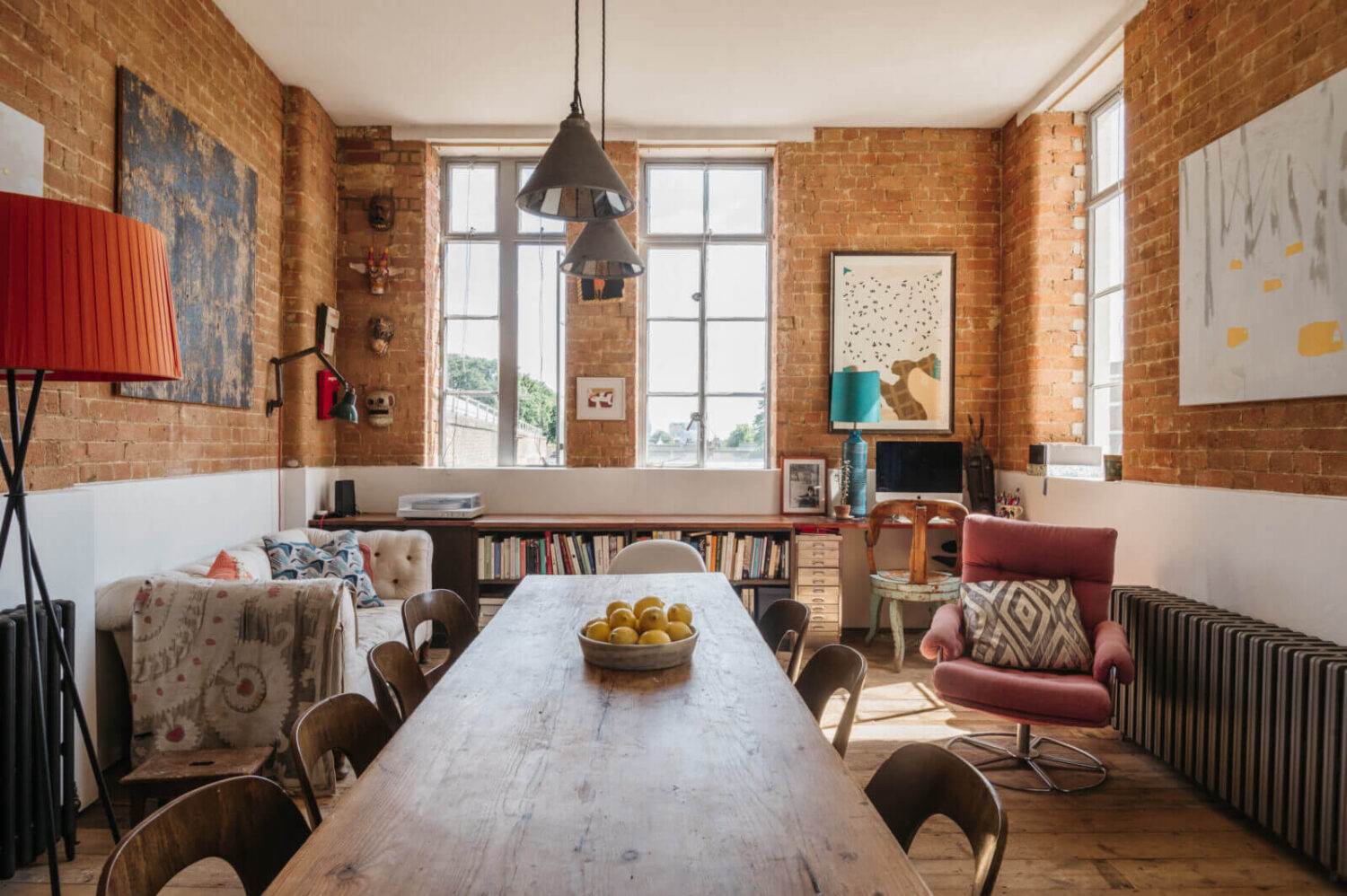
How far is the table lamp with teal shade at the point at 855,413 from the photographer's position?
16.3 feet

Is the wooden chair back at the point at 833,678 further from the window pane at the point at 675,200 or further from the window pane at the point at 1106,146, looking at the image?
the window pane at the point at 675,200

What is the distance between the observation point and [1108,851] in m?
2.59

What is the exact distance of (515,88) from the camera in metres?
4.96

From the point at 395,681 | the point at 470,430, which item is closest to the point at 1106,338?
the point at 470,430

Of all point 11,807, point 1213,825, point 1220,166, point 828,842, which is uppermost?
point 1220,166

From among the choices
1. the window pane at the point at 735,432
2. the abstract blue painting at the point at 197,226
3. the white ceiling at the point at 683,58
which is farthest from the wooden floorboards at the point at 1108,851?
the white ceiling at the point at 683,58

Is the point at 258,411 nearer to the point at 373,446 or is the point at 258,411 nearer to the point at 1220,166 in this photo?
the point at 373,446

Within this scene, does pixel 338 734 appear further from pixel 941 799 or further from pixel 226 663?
pixel 226 663

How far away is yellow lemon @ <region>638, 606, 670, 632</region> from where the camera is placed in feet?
6.86

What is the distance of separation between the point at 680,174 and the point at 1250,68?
354 centimetres

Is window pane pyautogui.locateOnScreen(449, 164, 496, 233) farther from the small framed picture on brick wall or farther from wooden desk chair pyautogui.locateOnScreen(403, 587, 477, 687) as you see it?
wooden desk chair pyautogui.locateOnScreen(403, 587, 477, 687)

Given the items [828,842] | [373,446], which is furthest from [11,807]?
[373,446]

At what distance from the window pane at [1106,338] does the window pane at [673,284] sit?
268cm

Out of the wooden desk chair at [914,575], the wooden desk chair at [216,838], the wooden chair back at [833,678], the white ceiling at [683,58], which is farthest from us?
the wooden desk chair at [914,575]
